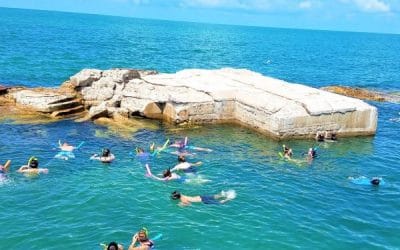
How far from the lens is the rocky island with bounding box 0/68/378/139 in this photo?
35.0 meters

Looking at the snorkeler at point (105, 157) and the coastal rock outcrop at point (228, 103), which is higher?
the coastal rock outcrop at point (228, 103)

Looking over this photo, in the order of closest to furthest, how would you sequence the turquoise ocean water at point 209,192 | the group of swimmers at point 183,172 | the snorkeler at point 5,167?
the turquoise ocean water at point 209,192 < the group of swimmers at point 183,172 < the snorkeler at point 5,167

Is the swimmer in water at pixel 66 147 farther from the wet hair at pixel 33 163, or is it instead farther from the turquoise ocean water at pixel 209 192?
the wet hair at pixel 33 163

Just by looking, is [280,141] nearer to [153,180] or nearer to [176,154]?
[176,154]

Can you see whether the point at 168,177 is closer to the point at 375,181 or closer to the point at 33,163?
the point at 33,163

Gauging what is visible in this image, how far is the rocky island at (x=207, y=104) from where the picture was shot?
34969 mm

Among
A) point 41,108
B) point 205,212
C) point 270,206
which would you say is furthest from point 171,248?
point 41,108

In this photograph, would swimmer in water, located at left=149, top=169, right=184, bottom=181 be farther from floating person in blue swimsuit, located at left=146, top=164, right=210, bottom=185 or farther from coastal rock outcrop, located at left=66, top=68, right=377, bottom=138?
coastal rock outcrop, located at left=66, top=68, right=377, bottom=138

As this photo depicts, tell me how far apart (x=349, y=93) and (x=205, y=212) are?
39.0 metres

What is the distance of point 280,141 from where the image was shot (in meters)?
34.0

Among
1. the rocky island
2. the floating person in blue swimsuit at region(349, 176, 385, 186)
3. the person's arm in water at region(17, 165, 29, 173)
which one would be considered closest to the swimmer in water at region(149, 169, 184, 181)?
the person's arm in water at region(17, 165, 29, 173)

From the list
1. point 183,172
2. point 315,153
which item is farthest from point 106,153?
point 315,153

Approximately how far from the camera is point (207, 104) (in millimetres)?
37219

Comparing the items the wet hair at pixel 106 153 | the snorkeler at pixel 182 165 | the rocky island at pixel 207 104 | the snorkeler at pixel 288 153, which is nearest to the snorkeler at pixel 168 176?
the snorkeler at pixel 182 165
